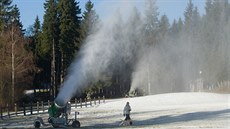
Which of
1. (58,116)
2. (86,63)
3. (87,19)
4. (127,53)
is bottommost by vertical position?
(58,116)

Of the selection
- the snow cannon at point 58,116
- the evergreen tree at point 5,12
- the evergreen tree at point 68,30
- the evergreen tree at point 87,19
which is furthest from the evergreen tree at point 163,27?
the snow cannon at point 58,116

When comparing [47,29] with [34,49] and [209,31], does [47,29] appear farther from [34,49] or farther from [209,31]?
[209,31]

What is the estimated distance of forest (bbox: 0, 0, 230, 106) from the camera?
63.3 m

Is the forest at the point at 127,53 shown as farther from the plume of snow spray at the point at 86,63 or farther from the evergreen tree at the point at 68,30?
the plume of snow spray at the point at 86,63

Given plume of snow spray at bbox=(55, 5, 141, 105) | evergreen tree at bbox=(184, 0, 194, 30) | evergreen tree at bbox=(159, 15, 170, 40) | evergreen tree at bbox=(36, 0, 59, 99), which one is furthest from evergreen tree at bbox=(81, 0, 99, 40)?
plume of snow spray at bbox=(55, 5, 141, 105)

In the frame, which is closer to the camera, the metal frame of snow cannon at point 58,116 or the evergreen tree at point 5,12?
the metal frame of snow cannon at point 58,116

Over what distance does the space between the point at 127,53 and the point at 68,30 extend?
32.7 feet

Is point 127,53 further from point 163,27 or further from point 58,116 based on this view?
point 58,116

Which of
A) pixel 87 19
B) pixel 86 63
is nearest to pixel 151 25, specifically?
pixel 87 19

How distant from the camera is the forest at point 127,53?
6328 centimetres

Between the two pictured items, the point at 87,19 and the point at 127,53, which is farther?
the point at 87,19

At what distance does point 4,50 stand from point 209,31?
53.5 metres

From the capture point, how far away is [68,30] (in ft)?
261

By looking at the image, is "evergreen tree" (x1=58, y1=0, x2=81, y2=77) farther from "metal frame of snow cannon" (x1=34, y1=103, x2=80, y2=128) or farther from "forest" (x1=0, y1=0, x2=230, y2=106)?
"metal frame of snow cannon" (x1=34, y1=103, x2=80, y2=128)
